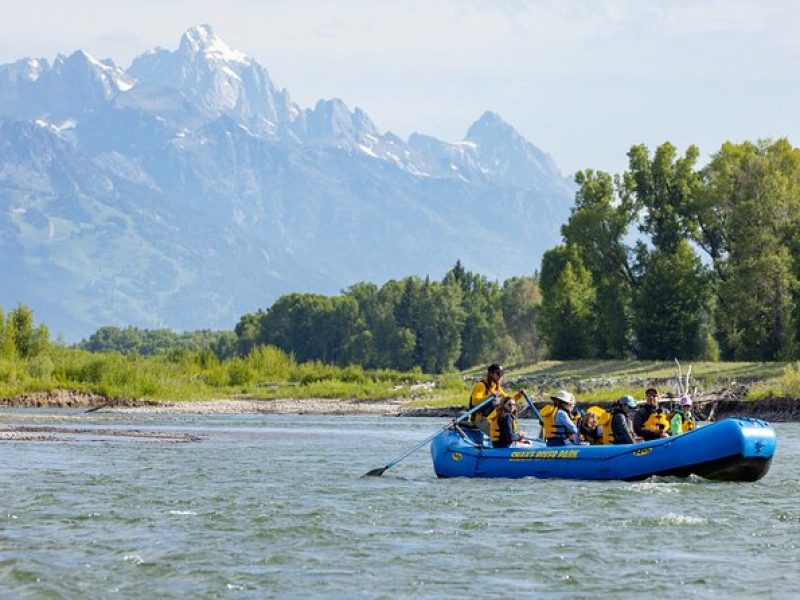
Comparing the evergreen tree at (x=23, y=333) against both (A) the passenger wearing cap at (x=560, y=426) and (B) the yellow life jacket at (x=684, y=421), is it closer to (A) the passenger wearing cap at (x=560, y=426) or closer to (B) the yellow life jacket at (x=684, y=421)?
(B) the yellow life jacket at (x=684, y=421)

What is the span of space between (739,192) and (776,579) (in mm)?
70180

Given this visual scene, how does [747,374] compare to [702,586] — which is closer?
[702,586]

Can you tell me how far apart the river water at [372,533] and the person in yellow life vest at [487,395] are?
6.00ft

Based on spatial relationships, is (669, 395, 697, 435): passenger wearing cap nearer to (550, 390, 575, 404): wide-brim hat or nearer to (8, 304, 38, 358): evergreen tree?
(550, 390, 575, 404): wide-brim hat

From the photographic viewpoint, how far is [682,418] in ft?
112

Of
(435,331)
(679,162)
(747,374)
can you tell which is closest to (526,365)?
(679,162)

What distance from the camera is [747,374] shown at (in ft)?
250

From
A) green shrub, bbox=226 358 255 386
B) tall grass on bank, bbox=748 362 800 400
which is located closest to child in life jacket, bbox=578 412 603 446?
tall grass on bank, bbox=748 362 800 400

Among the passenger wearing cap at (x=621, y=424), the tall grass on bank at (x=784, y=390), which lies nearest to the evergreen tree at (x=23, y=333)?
the tall grass on bank at (x=784, y=390)

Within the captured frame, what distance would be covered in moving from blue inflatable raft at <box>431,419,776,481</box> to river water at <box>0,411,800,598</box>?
0.38 metres

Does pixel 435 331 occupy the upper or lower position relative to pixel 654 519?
upper

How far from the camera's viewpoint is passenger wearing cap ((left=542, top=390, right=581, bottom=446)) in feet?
105

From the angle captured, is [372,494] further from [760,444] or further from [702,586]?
[702,586]

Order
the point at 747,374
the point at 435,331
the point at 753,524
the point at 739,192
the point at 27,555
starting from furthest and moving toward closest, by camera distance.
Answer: the point at 435,331
the point at 739,192
the point at 747,374
the point at 753,524
the point at 27,555
